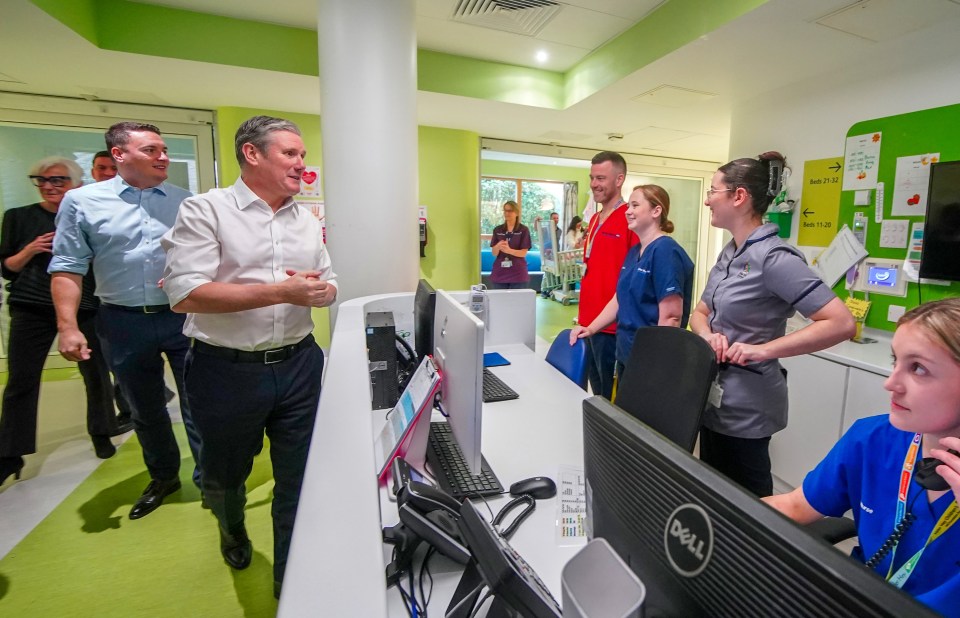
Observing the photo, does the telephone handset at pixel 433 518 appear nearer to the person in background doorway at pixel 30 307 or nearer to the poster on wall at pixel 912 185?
the person in background doorway at pixel 30 307

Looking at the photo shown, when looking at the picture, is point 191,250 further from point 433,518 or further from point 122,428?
point 122,428

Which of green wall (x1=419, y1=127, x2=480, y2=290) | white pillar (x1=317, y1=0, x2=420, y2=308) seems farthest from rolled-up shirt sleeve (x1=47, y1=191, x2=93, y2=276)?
green wall (x1=419, y1=127, x2=480, y2=290)

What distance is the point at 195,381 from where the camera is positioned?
1.57 metres

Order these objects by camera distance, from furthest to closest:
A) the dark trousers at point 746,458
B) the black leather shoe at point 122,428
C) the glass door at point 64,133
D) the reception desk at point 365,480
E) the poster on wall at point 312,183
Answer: the poster on wall at point 312,183
the glass door at point 64,133
the black leather shoe at point 122,428
the dark trousers at point 746,458
the reception desk at point 365,480

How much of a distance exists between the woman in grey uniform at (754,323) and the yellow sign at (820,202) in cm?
181

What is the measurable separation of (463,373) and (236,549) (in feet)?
4.99

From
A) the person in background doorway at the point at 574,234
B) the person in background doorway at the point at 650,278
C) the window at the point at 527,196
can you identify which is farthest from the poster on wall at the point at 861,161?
the window at the point at 527,196

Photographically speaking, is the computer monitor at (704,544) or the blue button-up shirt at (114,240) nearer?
the computer monitor at (704,544)

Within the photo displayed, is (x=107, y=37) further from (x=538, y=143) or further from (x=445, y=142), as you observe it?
(x=538, y=143)


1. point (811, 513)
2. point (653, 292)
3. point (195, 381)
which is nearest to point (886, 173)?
point (653, 292)

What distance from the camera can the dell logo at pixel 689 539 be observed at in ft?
1.21

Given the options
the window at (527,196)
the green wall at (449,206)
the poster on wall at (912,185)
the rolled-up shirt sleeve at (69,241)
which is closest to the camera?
→ the rolled-up shirt sleeve at (69,241)

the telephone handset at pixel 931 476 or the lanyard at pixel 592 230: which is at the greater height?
the lanyard at pixel 592 230

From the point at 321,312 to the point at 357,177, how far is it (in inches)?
95.2
